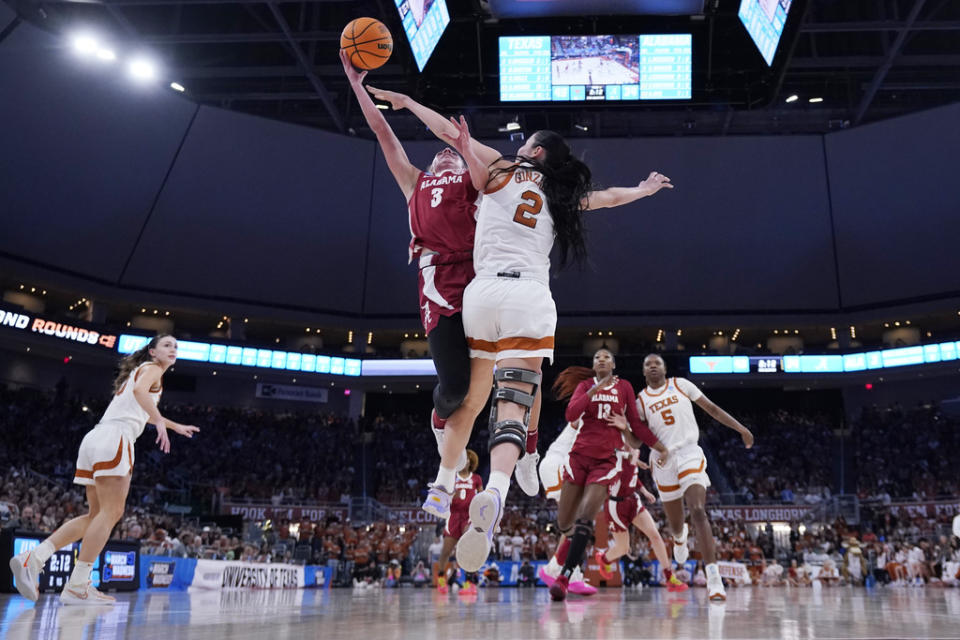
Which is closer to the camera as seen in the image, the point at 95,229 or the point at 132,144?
the point at 132,144

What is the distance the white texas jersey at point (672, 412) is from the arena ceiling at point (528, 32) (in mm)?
6171

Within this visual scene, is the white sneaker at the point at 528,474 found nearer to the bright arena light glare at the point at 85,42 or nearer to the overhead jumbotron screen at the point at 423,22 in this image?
the overhead jumbotron screen at the point at 423,22

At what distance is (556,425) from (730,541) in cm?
1381

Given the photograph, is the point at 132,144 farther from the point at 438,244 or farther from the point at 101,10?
the point at 438,244

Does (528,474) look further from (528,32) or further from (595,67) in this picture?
(595,67)

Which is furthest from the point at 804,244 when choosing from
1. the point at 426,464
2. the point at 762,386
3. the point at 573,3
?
the point at 573,3

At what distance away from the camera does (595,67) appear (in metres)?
12.8

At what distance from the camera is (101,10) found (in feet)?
76.6

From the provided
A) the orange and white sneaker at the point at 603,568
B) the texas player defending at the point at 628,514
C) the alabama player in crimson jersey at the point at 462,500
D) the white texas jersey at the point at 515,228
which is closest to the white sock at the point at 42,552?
the white texas jersey at the point at 515,228

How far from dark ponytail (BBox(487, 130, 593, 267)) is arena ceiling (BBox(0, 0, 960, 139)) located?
796 cm

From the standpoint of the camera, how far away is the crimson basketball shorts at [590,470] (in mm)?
7543

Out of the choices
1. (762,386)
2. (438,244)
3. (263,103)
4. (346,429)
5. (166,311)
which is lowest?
(438,244)

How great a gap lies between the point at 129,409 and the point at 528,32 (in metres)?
Answer: 8.42

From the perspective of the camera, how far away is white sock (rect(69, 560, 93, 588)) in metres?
6.16
